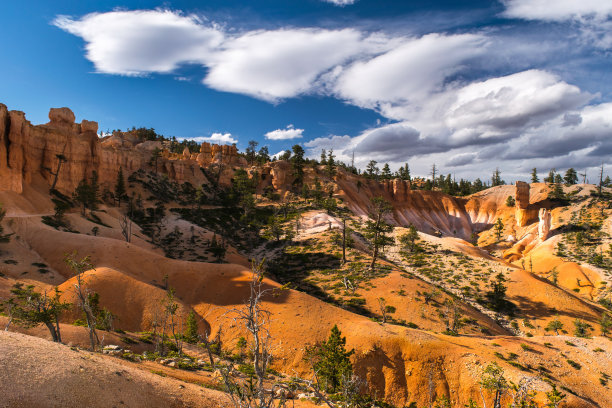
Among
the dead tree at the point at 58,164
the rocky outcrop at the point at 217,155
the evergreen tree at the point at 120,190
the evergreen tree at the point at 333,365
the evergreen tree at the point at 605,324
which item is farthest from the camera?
the rocky outcrop at the point at 217,155

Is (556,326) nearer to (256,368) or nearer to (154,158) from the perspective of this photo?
(256,368)

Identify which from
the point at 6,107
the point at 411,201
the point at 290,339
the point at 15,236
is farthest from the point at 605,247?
the point at 6,107

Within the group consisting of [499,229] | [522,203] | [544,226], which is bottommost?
[499,229]

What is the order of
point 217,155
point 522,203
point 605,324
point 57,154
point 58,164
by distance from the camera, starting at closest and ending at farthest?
1. point 605,324
2. point 58,164
3. point 57,154
4. point 522,203
5. point 217,155

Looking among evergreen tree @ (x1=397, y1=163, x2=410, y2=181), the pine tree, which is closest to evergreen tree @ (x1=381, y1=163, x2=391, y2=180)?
evergreen tree @ (x1=397, y1=163, x2=410, y2=181)

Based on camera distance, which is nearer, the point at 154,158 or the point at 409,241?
the point at 409,241

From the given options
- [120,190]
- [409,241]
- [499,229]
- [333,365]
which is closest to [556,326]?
[409,241]

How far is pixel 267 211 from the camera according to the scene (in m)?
95.1

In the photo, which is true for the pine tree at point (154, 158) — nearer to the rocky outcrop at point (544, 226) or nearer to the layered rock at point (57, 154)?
the layered rock at point (57, 154)

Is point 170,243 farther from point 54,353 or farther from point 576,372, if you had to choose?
point 576,372

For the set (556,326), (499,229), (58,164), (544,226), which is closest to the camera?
(556,326)

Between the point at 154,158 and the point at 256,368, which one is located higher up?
the point at 154,158

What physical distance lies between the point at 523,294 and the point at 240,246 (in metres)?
57.7

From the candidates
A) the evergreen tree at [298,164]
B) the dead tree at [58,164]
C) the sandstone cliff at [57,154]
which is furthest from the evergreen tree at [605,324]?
the dead tree at [58,164]
